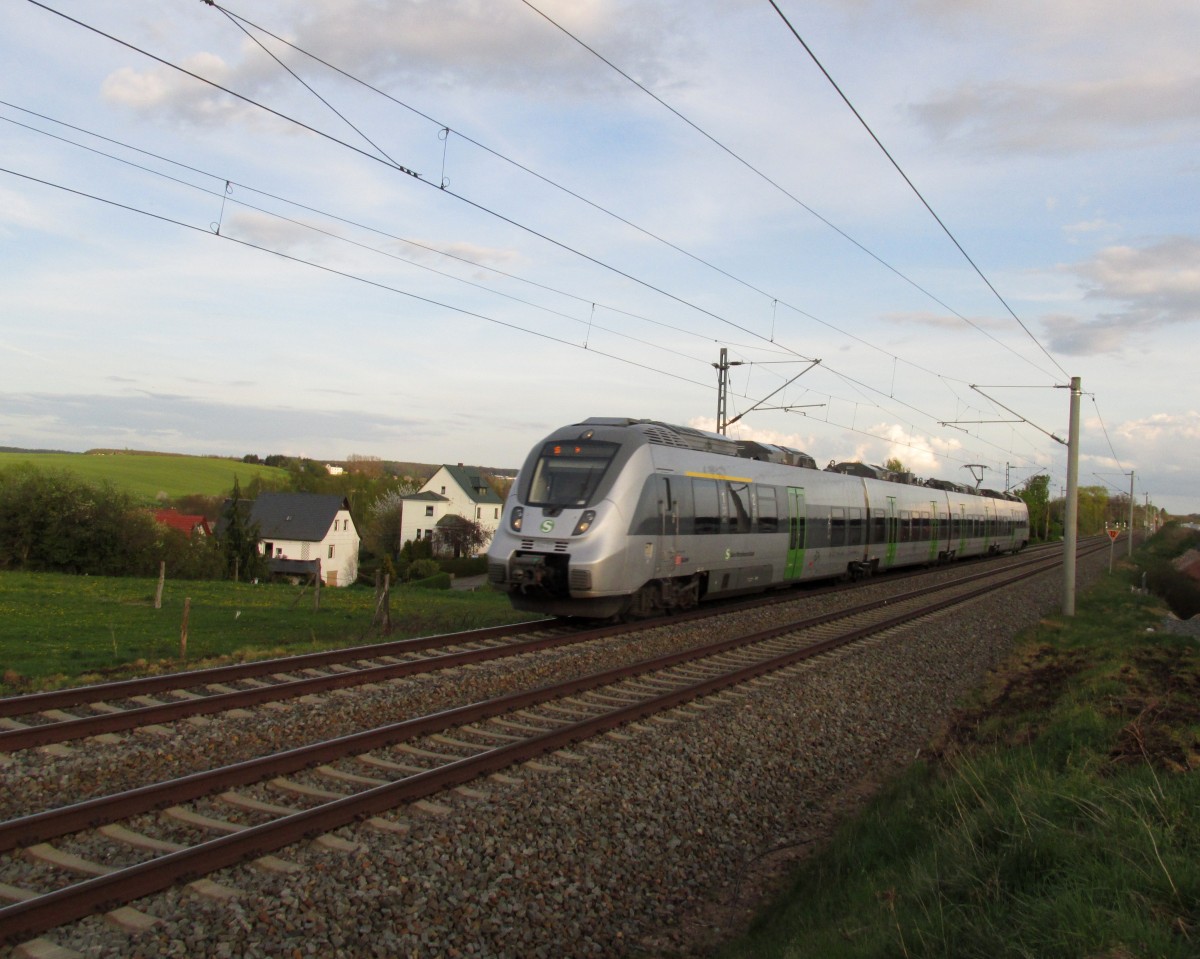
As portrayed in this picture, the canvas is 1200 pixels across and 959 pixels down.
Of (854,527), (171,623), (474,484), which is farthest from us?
(474,484)

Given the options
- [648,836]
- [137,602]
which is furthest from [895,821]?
[137,602]

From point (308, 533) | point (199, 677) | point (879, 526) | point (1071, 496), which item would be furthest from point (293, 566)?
point (199, 677)

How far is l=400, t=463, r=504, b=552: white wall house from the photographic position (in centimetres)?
8219

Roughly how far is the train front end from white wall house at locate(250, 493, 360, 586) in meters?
51.4

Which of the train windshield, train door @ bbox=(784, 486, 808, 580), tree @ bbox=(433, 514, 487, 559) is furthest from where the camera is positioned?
tree @ bbox=(433, 514, 487, 559)

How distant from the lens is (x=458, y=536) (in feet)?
244

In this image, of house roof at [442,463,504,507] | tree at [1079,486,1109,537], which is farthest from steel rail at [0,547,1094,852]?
tree at [1079,486,1109,537]

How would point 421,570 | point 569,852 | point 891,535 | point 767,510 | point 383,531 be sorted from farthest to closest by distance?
point 383,531
point 421,570
point 891,535
point 767,510
point 569,852

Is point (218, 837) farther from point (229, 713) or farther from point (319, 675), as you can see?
point (319, 675)

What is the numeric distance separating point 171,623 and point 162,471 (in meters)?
85.6

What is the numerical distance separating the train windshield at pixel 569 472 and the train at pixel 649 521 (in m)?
0.02

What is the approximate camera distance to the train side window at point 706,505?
16.9m

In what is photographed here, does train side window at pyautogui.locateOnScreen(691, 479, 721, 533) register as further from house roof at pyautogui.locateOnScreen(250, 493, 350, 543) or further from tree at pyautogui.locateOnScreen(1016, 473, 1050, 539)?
tree at pyautogui.locateOnScreen(1016, 473, 1050, 539)

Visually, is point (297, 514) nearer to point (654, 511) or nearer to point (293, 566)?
point (293, 566)
